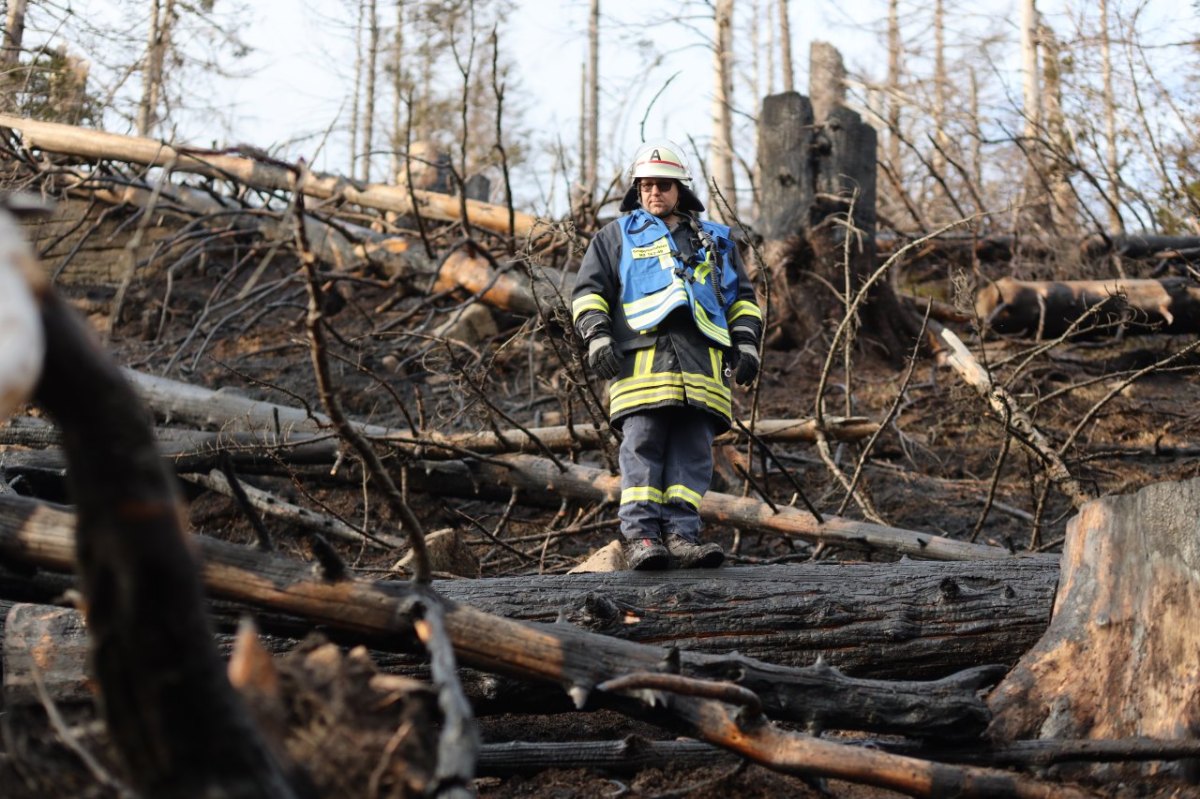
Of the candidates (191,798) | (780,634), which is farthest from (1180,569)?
(191,798)

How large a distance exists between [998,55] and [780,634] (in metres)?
18.2

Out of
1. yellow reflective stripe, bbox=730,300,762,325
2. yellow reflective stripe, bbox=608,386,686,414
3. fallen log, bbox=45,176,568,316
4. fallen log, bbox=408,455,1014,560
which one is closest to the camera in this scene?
yellow reflective stripe, bbox=608,386,686,414

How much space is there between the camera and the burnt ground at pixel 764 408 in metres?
6.31

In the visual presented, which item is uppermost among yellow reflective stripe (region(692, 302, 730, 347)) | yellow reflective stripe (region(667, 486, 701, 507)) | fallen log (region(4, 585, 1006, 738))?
yellow reflective stripe (region(692, 302, 730, 347))

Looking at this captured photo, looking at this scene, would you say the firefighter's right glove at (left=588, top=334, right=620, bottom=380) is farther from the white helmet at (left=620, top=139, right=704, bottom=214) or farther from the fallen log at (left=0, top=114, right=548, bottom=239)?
the fallen log at (left=0, top=114, right=548, bottom=239)

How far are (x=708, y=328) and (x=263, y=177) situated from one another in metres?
6.04

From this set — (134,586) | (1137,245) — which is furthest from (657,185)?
(1137,245)

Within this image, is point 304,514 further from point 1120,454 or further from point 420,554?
point 1120,454

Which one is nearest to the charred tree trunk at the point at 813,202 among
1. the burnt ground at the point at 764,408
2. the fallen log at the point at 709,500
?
the burnt ground at the point at 764,408

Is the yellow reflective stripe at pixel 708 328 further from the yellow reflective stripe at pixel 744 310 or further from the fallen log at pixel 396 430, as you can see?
the fallen log at pixel 396 430

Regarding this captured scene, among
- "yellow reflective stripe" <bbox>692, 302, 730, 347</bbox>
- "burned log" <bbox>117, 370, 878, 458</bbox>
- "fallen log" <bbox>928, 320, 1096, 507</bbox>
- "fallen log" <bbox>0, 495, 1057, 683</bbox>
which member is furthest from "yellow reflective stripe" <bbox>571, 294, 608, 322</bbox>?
"fallen log" <bbox>928, 320, 1096, 507</bbox>

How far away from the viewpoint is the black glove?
462cm

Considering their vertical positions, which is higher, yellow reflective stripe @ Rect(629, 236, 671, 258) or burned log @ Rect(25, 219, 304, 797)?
yellow reflective stripe @ Rect(629, 236, 671, 258)

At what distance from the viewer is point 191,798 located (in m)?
1.59
